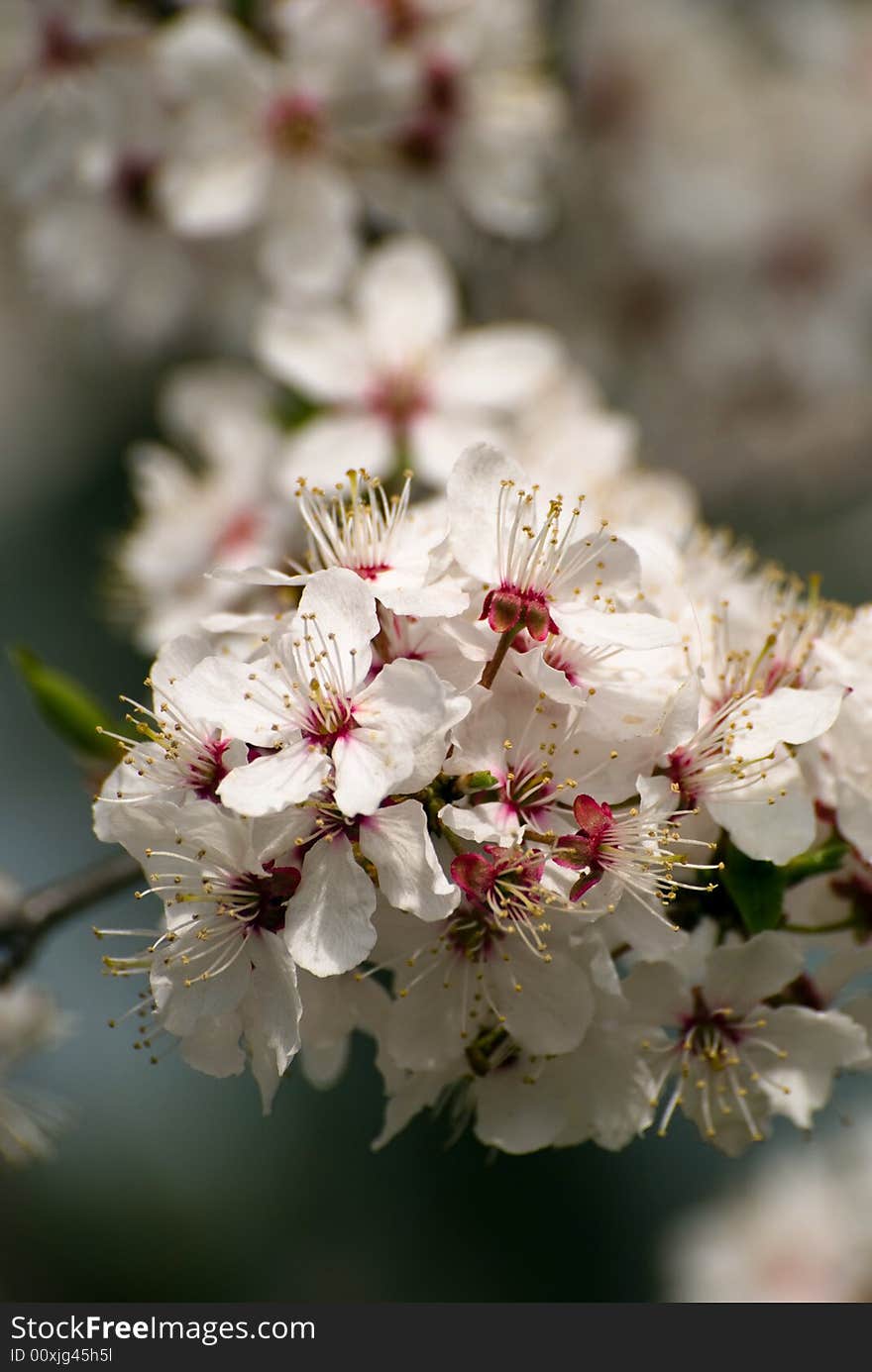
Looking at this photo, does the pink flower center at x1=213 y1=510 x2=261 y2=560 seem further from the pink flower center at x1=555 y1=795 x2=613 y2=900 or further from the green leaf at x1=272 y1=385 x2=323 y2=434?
the pink flower center at x1=555 y1=795 x2=613 y2=900

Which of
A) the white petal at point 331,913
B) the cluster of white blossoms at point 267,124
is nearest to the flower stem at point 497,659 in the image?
the white petal at point 331,913

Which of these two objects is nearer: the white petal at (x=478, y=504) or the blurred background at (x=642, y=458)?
the white petal at (x=478, y=504)

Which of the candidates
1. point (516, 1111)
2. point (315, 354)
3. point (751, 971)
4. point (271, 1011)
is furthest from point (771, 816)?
point (315, 354)

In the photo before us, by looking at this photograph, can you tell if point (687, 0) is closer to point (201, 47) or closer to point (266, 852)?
point (201, 47)

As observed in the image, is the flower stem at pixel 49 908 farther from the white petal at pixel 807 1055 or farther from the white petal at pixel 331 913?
the white petal at pixel 807 1055

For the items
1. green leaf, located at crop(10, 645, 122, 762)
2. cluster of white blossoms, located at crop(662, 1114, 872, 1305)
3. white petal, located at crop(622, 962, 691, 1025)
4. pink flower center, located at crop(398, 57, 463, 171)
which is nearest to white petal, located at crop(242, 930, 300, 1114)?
white petal, located at crop(622, 962, 691, 1025)

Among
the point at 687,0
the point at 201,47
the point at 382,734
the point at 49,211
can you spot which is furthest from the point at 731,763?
the point at 687,0
